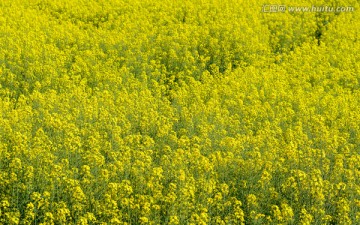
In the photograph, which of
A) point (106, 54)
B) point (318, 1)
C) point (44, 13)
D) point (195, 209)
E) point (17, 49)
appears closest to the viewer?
point (195, 209)

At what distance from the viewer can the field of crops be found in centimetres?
625

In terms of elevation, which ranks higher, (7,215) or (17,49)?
(17,49)

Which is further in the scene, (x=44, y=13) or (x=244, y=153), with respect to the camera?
(x=44, y=13)

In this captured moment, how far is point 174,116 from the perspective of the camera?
905cm

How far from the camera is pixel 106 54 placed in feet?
39.3

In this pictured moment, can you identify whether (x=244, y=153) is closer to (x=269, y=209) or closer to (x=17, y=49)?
(x=269, y=209)

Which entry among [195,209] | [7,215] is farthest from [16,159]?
[195,209]

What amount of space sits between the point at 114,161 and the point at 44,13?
29.8 ft

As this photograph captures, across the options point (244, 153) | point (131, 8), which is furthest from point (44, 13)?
point (244, 153)

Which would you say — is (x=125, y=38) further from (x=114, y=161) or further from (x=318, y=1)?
(x=318, y=1)

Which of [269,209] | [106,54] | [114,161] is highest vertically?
[106,54]

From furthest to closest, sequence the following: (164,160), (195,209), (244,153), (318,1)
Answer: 1. (318,1)
2. (244,153)
3. (164,160)
4. (195,209)

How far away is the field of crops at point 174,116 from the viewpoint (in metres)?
6.25

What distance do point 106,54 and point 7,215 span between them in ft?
21.6
